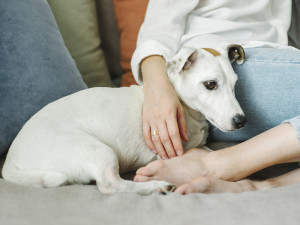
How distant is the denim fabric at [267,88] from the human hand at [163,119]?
0.30 metres

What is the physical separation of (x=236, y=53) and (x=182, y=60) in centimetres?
27

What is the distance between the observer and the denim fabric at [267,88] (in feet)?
3.76

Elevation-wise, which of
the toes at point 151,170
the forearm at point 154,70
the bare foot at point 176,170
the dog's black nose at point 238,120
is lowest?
the bare foot at point 176,170

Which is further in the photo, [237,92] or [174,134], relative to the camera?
[237,92]

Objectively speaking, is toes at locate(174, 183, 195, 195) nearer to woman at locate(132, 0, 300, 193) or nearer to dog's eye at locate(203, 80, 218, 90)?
woman at locate(132, 0, 300, 193)

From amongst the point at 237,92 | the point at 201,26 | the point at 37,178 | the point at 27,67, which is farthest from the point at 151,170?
the point at 201,26

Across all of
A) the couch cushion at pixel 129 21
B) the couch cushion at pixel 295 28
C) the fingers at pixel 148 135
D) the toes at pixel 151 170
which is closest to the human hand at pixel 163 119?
the fingers at pixel 148 135

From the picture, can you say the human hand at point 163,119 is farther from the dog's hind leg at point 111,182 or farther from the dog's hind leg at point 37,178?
the dog's hind leg at point 37,178

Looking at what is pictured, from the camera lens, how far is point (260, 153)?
991 mm

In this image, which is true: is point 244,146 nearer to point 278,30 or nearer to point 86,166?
point 86,166

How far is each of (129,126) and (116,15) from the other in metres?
0.92

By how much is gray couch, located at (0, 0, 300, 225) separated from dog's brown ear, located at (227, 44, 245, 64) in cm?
59

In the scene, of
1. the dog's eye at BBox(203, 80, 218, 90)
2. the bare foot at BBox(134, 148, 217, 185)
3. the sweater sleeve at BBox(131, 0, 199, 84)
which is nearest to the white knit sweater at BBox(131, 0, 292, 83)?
the sweater sleeve at BBox(131, 0, 199, 84)

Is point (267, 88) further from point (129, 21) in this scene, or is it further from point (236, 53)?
point (129, 21)
